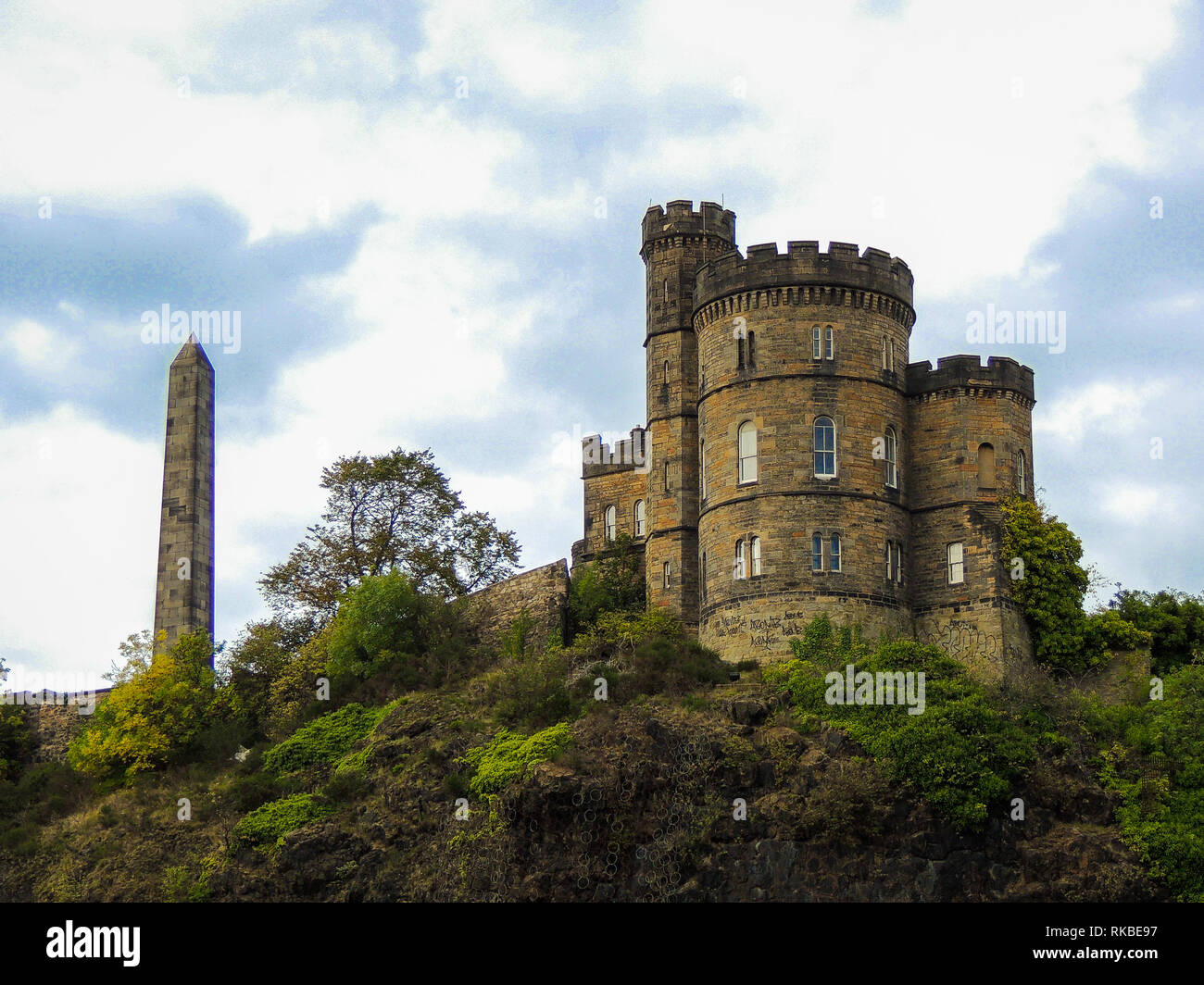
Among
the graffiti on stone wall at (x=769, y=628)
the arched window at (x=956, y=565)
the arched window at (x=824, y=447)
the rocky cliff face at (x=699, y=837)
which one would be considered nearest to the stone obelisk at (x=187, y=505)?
the rocky cliff face at (x=699, y=837)

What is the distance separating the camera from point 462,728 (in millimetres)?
47094

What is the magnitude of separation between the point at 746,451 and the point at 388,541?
1608cm

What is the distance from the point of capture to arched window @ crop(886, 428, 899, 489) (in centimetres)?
5084

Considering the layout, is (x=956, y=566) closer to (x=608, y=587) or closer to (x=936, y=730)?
(x=936, y=730)

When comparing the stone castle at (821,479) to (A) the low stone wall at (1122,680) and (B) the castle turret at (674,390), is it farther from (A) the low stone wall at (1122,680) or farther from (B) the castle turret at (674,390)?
(A) the low stone wall at (1122,680)

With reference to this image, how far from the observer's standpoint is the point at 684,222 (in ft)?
188

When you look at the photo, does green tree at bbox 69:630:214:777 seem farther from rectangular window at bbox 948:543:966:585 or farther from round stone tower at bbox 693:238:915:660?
rectangular window at bbox 948:543:966:585

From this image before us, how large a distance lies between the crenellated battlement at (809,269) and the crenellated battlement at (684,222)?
5.51 m

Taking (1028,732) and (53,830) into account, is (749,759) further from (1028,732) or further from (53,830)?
(53,830)

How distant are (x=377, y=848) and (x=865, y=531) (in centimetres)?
1594

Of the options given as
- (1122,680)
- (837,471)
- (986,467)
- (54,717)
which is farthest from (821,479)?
(54,717)
